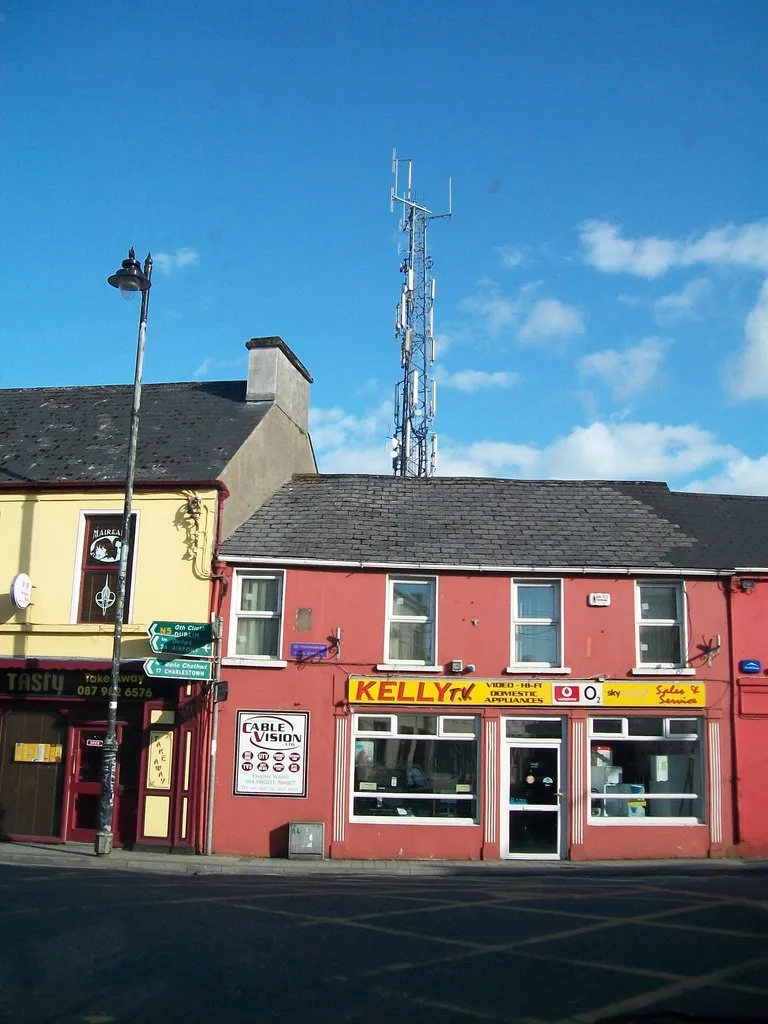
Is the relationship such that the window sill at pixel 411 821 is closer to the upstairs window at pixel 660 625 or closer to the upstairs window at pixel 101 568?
the upstairs window at pixel 660 625

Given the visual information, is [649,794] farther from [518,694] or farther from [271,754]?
[271,754]

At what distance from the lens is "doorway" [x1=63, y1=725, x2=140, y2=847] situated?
17.5 metres

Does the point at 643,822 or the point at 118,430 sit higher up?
the point at 118,430

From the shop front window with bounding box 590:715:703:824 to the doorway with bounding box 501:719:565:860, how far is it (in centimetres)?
68

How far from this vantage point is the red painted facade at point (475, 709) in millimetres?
17266

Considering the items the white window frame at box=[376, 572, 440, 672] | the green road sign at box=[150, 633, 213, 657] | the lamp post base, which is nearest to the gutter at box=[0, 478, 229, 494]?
the green road sign at box=[150, 633, 213, 657]

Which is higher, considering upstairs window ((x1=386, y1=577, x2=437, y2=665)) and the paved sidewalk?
upstairs window ((x1=386, y1=577, x2=437, y2=665))

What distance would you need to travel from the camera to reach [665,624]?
59.6 ft

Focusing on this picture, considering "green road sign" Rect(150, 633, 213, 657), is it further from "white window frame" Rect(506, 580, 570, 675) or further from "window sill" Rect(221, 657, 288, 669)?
"white window frame" Rect(506, 580, 570, 675)

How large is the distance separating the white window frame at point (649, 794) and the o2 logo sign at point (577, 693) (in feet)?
1.27

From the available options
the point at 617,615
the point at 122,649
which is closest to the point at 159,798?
the point at 122,649

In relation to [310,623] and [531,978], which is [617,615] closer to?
[310,623]

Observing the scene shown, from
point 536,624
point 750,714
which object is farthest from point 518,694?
point 750,714

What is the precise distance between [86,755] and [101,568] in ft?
11.3
